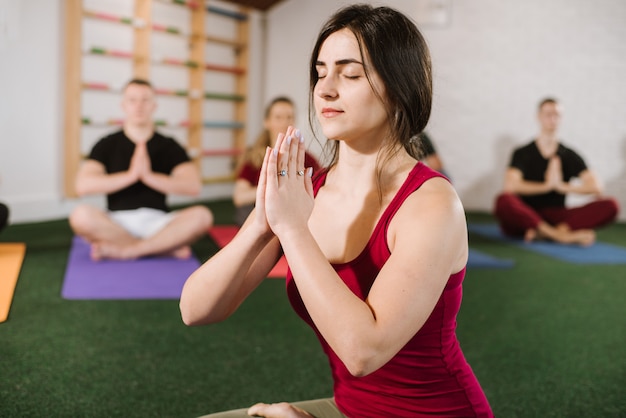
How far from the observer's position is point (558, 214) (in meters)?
5.39

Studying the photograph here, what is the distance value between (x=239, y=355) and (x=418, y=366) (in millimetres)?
1401

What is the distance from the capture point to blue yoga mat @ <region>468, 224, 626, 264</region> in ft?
15.1

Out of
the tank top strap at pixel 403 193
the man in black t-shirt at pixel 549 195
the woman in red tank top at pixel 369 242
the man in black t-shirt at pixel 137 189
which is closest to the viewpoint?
the woman in red tank top at pixel 369 242

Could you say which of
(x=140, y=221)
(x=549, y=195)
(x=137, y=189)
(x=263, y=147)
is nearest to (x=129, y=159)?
(x=137, y=189)

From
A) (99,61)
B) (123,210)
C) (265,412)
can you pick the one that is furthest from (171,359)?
(99,61)

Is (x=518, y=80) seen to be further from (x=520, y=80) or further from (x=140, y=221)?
(x=140, y=221)

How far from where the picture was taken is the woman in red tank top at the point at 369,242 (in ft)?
3.10

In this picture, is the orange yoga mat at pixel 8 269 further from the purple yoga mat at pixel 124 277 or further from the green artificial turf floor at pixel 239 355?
the purple yoga mat at pixel 124 277

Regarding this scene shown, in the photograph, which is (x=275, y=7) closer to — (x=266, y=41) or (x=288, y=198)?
(x=266, y=41)

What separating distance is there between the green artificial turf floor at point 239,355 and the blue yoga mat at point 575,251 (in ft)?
3.65

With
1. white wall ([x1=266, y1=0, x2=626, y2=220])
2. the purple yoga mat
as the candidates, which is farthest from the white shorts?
white wall ([x1=266, y1=0, x2=626, y2=220])

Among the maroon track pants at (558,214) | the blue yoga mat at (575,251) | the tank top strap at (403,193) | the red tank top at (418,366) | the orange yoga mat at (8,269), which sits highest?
the tank top strap at (403,193)

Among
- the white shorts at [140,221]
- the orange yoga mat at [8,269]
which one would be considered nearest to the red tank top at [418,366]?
the orange yoga mat at [8,269]

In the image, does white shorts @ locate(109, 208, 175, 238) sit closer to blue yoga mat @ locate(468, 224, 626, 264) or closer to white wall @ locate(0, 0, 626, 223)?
blue yoga mat @ locate(468, 224, 626, 264)
